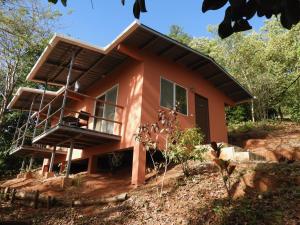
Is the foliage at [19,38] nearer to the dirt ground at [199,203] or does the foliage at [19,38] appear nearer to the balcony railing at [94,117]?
the balcony railing at [94,117]

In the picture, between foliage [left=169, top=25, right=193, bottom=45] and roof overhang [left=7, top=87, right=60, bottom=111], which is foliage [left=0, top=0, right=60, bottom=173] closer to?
roof overhang [left=7, top=87, right=60, bottom=111]

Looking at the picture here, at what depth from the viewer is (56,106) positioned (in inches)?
674

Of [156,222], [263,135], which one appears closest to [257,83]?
[263,135]

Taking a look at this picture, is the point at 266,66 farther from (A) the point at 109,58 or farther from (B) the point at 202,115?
(A) the point at 109,58

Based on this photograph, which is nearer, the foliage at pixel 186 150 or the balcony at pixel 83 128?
the foliage at pixel 186 150

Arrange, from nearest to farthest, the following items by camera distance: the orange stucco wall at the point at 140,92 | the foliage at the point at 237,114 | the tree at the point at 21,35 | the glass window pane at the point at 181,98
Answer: the orange stucco wall at the point at 140,92, the glass window pane at the point at 181,98, the tree at the point at 21,35, the foliage at the point at 237,114

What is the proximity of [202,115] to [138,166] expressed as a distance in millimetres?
4999

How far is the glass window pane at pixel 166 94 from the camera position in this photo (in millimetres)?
11266

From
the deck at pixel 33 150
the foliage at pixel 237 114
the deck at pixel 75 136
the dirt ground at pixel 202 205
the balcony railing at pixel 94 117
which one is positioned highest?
the foliage at pixel 237 114

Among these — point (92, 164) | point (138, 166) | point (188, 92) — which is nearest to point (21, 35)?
point (92, 164)

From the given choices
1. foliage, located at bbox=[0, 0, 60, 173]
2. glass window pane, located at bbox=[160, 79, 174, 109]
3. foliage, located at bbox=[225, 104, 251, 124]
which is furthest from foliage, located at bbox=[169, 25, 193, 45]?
glass window pane, located at bbox=[160, 79, 174, 109]

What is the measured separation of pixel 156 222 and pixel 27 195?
4.64 meters

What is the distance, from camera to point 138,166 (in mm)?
9266

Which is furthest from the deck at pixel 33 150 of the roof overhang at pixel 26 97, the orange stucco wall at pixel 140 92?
the roof overhang at pixel 26 97
